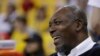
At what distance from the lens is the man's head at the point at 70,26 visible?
3486 millimetres

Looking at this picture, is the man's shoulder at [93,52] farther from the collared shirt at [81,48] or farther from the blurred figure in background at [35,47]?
the blurred figure in background at [35,47]

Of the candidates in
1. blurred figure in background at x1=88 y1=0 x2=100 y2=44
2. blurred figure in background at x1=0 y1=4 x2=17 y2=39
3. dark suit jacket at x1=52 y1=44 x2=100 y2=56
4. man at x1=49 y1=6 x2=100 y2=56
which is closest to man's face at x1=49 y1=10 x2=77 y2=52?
man at x1=49 y1=6 x2=100 y2=56

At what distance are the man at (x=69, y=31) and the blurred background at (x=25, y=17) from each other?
527 centimetres

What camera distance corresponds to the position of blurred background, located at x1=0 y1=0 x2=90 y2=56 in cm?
952

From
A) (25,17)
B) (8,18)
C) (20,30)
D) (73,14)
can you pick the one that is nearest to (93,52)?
(73,14)

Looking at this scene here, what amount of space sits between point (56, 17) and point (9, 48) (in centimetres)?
58

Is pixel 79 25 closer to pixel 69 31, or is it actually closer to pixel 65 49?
pixel 69 31

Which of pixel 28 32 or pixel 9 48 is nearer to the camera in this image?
pixel 9 48

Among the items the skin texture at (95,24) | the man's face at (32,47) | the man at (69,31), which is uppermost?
the man at (69,31)

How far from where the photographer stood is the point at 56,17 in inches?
139

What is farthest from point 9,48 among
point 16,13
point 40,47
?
point 16,13

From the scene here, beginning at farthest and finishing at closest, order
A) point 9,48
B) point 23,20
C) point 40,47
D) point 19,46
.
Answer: point 23,20 → point 19,46 → point 40,47 → point 9,48

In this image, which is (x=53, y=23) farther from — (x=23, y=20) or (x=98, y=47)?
(x=23, y=20)

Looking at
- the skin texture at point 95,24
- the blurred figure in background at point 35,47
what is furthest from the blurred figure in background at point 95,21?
the blurred figure in background at point 35,47
